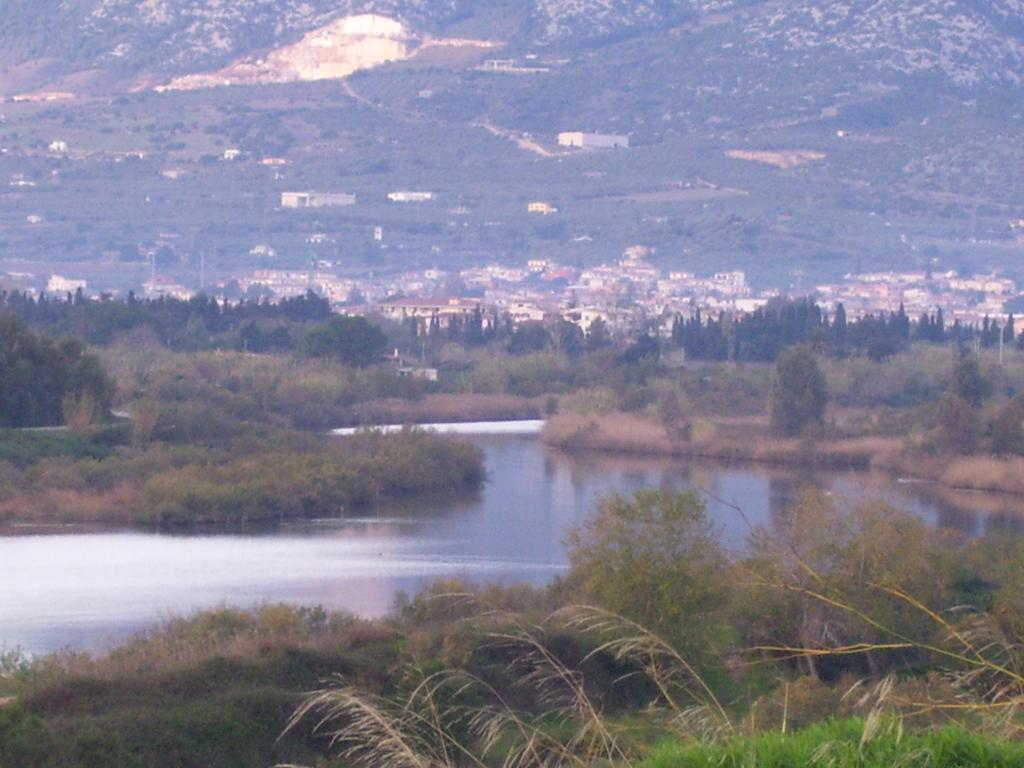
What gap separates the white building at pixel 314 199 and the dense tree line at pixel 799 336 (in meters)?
58.6

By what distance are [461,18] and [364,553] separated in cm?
12211

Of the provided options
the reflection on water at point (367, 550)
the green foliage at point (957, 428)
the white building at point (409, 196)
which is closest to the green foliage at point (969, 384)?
the green foliage at point (957, 428)

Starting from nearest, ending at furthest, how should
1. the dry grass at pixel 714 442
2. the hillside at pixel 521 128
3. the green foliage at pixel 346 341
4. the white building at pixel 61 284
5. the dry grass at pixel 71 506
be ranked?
1. the dry grass at pixel 71 506
2. the dry grass at pixel 714 442
3. the green foliage at pixel 346 341
4. the white building at pixel 61 284
5. the hillside at pixel 521 128

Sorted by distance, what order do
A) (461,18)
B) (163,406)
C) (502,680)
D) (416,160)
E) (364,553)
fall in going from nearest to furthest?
(502,680)
(364,553)
(163,406)
(416,160)
(461,18)

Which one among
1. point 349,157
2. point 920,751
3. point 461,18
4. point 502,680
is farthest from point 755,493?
point 461,18

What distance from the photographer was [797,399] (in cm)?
3609

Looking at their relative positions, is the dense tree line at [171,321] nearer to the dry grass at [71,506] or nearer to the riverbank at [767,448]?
the riverbank at [767,448]

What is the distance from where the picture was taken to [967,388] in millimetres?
36156

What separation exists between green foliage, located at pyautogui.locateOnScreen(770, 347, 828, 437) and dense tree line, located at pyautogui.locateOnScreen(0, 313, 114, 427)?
11.3 meters

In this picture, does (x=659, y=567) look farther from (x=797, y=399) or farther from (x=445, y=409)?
(x=445, y=409)

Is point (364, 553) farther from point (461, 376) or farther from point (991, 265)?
point (991, 265)

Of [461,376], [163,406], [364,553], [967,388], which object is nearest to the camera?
[364,553]

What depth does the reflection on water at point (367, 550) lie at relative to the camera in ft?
62.2

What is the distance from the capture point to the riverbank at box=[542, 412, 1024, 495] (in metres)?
32.0
